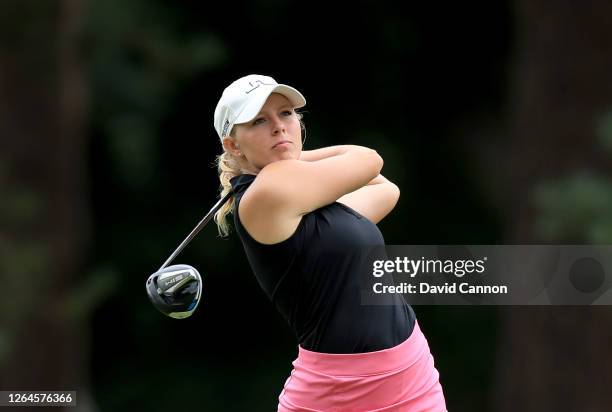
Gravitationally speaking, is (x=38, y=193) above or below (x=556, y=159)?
above

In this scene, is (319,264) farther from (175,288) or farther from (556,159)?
(556,159)

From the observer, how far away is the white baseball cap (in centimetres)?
341

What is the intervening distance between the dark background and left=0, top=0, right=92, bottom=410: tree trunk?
1 centimetres

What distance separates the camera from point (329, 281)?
3363 mm

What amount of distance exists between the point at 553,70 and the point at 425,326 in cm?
280

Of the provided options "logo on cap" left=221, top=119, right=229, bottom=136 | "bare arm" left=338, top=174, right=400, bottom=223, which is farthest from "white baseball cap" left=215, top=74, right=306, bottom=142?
"bare arm" left=338, top=174, right=400, bottom=223

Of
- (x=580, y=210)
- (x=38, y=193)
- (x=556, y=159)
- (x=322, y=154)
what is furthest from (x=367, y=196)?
(x=38, y=193)

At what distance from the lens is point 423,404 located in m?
3.43

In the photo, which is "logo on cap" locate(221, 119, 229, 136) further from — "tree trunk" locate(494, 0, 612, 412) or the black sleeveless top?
"tree trunk" locate(494, 0, 612, 412)

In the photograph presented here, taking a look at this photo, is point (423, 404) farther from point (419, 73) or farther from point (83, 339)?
point (419, 73)

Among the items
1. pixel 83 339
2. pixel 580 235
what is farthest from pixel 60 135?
pixel 580 235

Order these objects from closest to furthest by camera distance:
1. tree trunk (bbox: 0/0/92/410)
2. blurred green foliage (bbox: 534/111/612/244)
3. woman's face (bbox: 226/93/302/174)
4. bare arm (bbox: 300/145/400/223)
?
woman's face (bbox: 226/93/302/174) < bare arm (bbox: 300/145/400/223) < blurred green foliage (bbox: 534/111/612/244) < tree trunk (bbox: 0/0/92/410)

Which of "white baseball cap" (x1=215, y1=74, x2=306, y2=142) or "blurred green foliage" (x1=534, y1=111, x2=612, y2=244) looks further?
"blurred green foliage" (x1=534, y1=111, x2=612, y2=244)

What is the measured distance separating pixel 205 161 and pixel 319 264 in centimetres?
779
